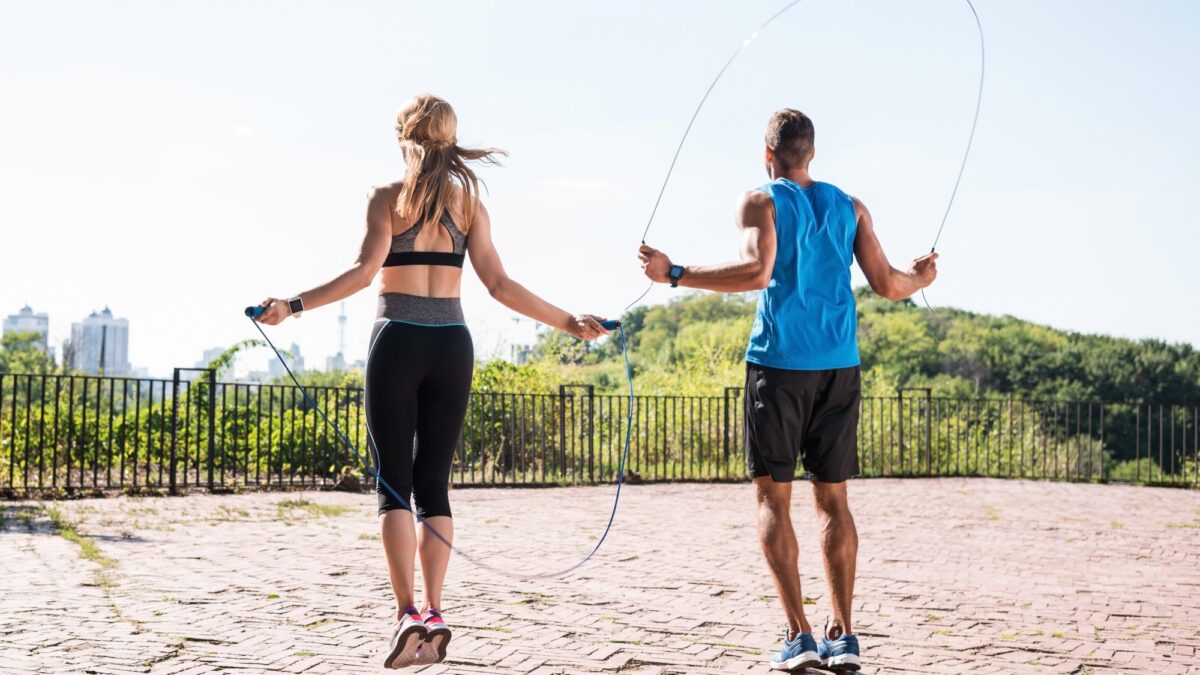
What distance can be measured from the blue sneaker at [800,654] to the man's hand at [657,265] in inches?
56.2

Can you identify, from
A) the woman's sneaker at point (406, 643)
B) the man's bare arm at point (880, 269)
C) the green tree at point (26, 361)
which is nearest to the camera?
the woman's sneaker at point (406, 643)

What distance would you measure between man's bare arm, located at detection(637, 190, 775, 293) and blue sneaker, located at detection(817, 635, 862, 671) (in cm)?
136

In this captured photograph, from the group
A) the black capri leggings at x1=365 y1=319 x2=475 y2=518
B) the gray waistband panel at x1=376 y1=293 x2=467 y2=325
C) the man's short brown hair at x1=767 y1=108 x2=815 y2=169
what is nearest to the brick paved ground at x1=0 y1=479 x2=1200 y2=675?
the black capri leggings at x1=365 y1=319 x2=475 y2=518

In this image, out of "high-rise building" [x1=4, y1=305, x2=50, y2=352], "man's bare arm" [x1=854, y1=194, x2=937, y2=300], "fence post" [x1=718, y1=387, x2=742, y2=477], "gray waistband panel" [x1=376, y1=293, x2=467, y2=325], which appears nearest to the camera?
"gray waistband panel" [x1=376, y1=293, x2=467, y2=325]

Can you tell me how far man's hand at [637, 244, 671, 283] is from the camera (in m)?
3.92

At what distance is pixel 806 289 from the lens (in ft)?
12.9

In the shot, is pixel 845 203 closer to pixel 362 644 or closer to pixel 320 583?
pixel 362 644

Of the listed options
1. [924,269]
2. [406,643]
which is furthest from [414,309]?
[924,269]

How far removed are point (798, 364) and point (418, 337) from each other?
1.40 meters

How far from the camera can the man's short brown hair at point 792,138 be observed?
3.99m

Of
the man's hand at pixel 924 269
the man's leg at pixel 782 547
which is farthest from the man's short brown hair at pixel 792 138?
the man's leg at pixel 782 547

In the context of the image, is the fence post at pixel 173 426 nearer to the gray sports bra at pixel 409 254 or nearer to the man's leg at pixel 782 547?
the gray sports bra at pixel 409 254

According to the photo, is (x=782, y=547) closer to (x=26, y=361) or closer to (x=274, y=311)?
(x=274, y=311)

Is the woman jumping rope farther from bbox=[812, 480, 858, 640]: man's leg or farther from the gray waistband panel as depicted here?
bbox=[812, 480, 858, 640]: man's leg
